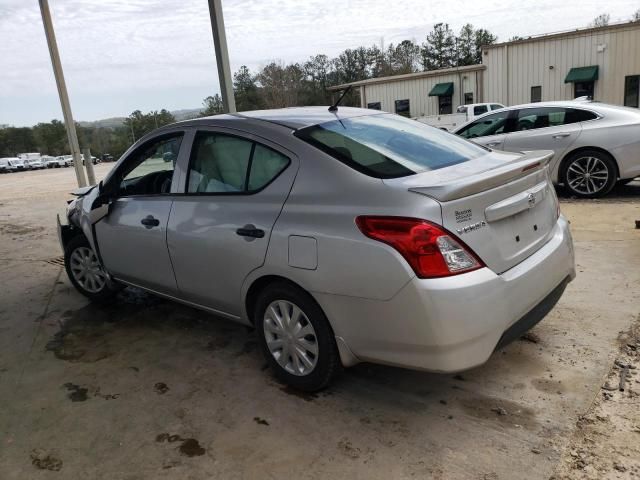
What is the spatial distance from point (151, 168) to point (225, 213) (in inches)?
47.3

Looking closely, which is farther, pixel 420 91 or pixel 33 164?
pixel 33 164

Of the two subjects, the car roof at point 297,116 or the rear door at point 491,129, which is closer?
the car roof at point 297,116

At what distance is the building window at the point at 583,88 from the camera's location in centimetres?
2459

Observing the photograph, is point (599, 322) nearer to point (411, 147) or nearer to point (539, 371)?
point (539, 371)

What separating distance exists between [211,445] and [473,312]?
4.77 ft

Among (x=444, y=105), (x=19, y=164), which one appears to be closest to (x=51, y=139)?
(x=19, y=164)

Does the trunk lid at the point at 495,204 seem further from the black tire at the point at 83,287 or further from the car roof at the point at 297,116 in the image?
the black tire at the point at 83,287

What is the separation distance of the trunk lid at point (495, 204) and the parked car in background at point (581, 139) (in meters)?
4.36

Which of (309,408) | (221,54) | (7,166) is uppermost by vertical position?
(221,54)

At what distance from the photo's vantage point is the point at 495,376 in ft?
9.99

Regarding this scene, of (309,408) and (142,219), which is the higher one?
(142,219)

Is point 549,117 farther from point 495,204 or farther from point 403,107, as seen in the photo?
point 403,107

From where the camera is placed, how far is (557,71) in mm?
24922

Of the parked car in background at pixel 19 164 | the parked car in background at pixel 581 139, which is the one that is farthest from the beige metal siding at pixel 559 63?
the parked car in background at pixel 19 164
